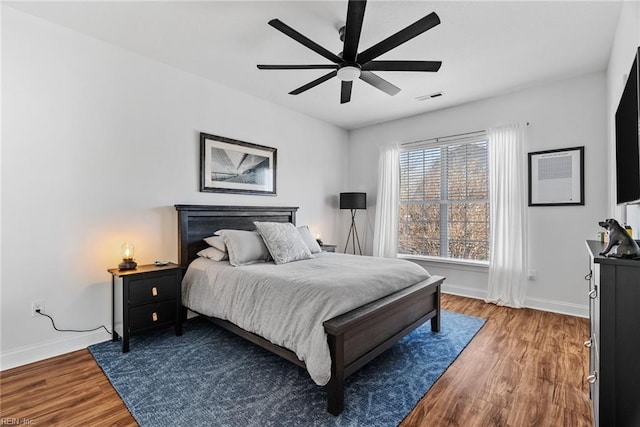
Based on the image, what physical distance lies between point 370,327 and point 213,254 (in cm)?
185

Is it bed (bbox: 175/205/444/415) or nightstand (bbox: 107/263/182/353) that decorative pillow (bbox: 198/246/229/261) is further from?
nightstand (bbox: 107/263/182/353)

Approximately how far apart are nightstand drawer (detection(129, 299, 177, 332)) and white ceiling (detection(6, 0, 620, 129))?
7.93ft

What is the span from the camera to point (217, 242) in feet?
10.5

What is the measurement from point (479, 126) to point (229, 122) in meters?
3.34

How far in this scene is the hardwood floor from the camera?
1.75m

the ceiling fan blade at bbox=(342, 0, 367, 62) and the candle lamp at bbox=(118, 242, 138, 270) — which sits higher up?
the ceiling fan blade at bbox=(342, 0, 367, 62)

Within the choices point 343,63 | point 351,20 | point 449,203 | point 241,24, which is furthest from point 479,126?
point 241,24

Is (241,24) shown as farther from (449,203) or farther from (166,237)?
(449,203)

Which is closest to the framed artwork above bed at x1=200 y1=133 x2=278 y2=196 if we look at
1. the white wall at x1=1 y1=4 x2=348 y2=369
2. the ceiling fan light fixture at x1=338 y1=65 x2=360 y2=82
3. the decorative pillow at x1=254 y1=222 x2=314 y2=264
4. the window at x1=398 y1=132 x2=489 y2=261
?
the white wall at x1=1 y1=4 x2=348 y2=369

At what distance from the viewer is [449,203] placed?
14.8 ft

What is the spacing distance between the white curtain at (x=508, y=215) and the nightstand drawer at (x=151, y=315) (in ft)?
12.4

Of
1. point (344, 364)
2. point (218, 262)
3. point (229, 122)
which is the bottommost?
point (344, 364)

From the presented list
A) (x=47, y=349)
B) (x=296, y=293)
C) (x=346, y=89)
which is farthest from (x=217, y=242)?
(x=346, y=89)

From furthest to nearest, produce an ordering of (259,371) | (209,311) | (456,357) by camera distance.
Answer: (209,311)
(456,357)
(259,371)
